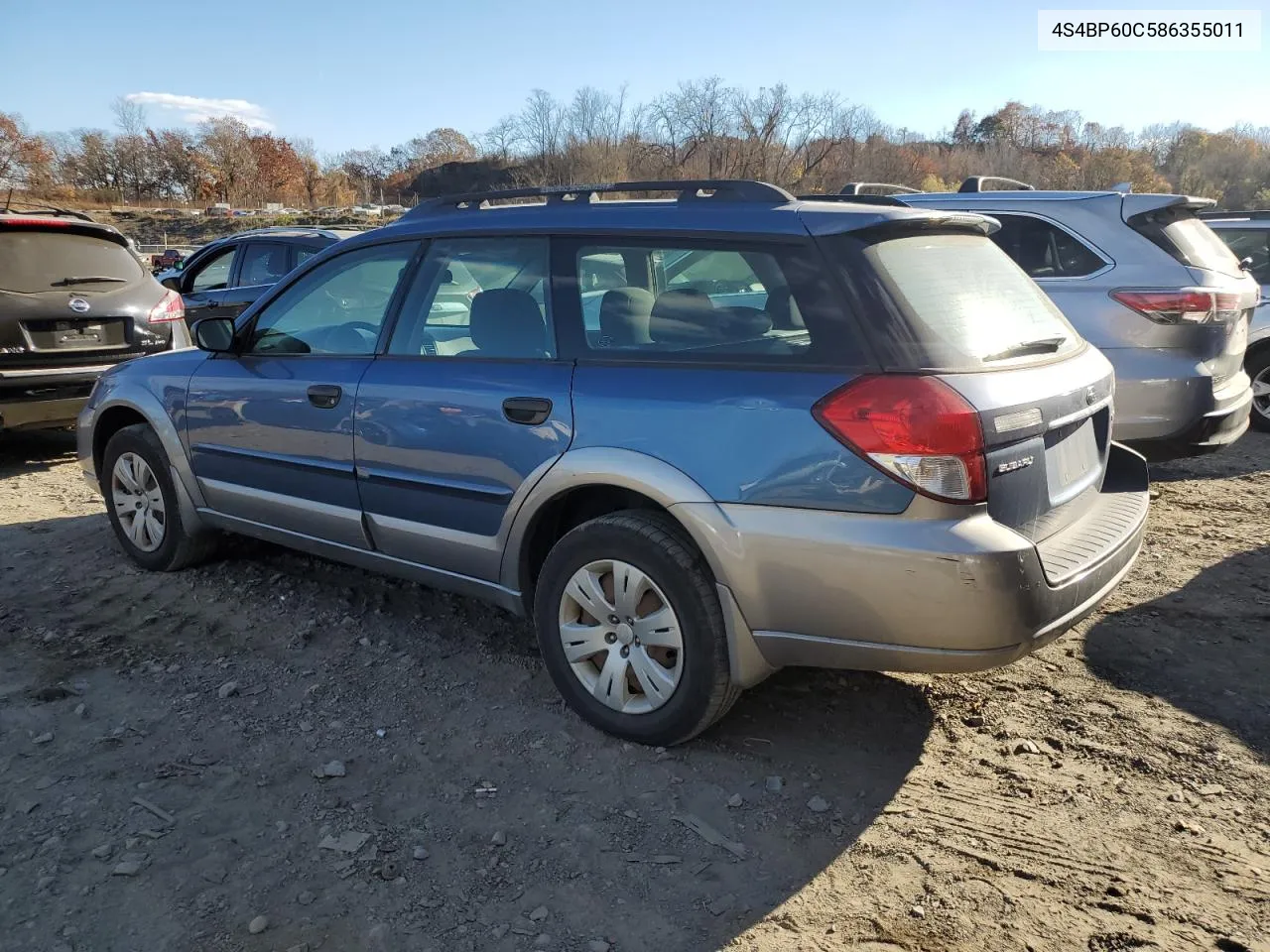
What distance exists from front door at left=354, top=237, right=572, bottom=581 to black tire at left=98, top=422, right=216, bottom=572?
1.49 m

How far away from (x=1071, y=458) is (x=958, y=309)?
2.03ft

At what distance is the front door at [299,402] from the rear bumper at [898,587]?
1.81 metres

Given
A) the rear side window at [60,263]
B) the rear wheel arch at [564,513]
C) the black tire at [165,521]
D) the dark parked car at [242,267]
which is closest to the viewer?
the rear wheel arch at [564,513]

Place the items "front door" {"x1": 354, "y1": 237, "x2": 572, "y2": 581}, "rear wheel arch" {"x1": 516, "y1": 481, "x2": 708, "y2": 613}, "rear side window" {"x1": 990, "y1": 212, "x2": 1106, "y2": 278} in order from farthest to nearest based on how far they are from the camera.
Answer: "rear side window" {"x1": 990, "y1": 212, "x2": 1106, "y2": 278}, "front door" {"x1": 354, "y1": 237, "x2": 572, "y2": 581}, "rear wheel arch" {"x1": 516, "y1": 481, "x2": 708, "y2": 613}

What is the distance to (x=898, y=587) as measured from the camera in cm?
263

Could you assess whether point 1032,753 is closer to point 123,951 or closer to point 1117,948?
point 1117,948

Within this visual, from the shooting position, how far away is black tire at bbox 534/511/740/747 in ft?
9.65

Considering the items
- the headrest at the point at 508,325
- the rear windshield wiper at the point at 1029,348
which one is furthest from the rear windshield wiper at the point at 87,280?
the rear windshield wiper at the point at 1029,348

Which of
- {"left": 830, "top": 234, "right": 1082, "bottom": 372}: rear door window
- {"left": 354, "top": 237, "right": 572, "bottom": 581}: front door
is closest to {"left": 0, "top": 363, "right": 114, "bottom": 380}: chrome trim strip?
{"left": 354, "top": 237, "right": 572, "bottom": 581}: front door

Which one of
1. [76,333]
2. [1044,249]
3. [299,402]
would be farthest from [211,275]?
[1044,249]

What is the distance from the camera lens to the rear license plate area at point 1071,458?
2938mm

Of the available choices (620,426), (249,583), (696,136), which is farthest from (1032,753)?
(696,136)

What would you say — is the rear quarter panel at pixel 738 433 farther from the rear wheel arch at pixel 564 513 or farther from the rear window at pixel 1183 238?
the rear window at pixel 1183 238

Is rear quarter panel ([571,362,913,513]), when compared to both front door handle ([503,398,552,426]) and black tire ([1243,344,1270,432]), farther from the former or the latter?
black tire ([1243,344,1270,432])
